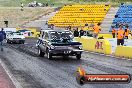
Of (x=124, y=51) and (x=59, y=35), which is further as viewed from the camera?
(x=124, y=51)

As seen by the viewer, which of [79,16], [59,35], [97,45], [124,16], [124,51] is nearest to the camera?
[59,35]

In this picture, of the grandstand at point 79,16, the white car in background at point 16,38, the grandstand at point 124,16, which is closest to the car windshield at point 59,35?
the white car in background at point 16,38

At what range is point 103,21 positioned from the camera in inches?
2397

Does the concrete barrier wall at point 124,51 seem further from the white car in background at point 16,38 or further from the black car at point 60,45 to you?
the white car in background at point 16,38

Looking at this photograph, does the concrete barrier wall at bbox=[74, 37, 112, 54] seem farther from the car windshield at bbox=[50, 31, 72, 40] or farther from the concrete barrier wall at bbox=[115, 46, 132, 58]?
the car windshield at bbox=[50, 31, 72, 40]

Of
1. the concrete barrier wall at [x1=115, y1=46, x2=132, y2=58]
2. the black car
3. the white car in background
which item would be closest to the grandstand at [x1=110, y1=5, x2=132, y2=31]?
the white car in background

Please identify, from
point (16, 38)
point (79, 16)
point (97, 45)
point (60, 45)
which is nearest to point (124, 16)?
point (79, 16)

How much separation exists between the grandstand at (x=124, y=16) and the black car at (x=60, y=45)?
33.5 metres

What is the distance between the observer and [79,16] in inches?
2569

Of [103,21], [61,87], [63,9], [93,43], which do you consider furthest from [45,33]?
[63,9]

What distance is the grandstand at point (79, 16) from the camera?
62125mm

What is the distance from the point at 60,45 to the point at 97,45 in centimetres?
761

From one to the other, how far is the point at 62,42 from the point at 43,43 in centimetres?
190

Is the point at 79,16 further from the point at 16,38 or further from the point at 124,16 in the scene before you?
the point at 16,38
